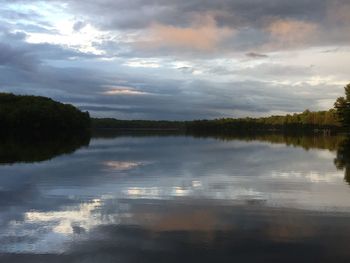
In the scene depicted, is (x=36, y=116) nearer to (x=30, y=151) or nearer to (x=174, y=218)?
(x=30, y=151)

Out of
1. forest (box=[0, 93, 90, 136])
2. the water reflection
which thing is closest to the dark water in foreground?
the water reflection

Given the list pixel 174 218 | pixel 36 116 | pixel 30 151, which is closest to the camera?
pixel 174 218

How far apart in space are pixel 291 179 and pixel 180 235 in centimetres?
1446

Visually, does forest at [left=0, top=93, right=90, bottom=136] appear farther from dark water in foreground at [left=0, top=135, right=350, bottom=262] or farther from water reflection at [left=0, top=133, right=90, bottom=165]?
dark water in foreground at [left=0, top=135, right=350, bottom=262]

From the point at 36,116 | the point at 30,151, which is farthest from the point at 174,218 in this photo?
the point at 36,116

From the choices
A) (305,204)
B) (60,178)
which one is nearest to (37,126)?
(60,178)

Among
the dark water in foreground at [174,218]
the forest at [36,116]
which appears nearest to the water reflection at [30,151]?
the dark water in foreground at [174,218]

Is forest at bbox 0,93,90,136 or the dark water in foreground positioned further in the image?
forest at bbox 0,93,90,136

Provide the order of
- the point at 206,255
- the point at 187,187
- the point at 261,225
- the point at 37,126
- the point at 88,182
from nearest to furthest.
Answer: the point at 206,255
the point at 261,225
the point at 187,187
the point at 88,182
the point at 37,126

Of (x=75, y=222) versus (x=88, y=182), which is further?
(x=88, y=182)

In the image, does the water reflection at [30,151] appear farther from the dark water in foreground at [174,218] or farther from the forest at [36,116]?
the forest at [36,116]

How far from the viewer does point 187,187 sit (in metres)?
22.5

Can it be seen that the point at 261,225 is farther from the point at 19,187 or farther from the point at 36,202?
the point at 19,187

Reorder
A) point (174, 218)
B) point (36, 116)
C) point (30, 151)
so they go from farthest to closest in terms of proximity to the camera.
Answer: point (36, 116), point (30, 151), point (174, 218)
